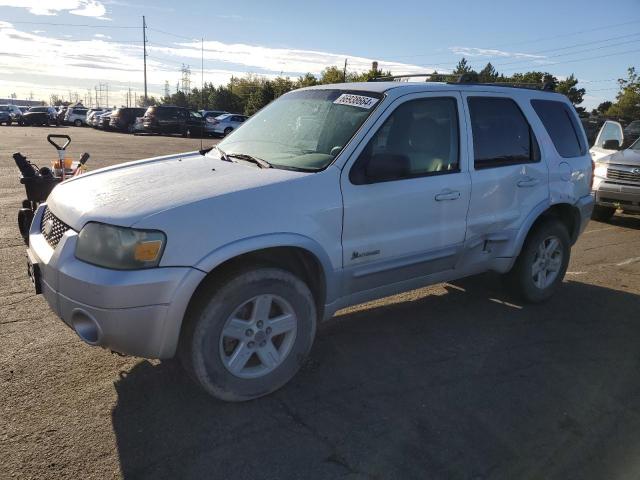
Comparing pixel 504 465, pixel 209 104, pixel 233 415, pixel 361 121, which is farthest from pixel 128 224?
pixel 209 104

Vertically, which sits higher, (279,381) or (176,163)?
(176,163)

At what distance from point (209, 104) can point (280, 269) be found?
77.1 m

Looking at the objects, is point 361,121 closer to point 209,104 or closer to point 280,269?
point 280,269

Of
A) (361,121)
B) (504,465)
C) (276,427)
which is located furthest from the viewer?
(361,121)

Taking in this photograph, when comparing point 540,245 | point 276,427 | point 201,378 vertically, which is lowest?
point 276,427

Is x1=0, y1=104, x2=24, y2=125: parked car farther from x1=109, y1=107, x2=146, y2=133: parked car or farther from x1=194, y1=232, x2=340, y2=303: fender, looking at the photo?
x1=194, y1=232, x2=340, y2=303: fender

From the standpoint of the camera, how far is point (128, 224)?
278 centimetres

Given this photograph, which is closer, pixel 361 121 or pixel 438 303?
pixel 361 121

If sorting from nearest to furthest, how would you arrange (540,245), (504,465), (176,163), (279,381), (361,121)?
1. (504,465)
2. (279,381)
3. (361,121)
4. (176,163)
5. (540,245)

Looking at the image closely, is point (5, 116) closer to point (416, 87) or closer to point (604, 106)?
point (416, 87)

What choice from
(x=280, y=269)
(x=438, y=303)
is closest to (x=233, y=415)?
(x=280, y=269)

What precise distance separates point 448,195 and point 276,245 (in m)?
1.51

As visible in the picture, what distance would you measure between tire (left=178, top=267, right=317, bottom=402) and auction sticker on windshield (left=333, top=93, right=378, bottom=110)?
4.48 feet

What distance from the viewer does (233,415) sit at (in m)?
3.10
